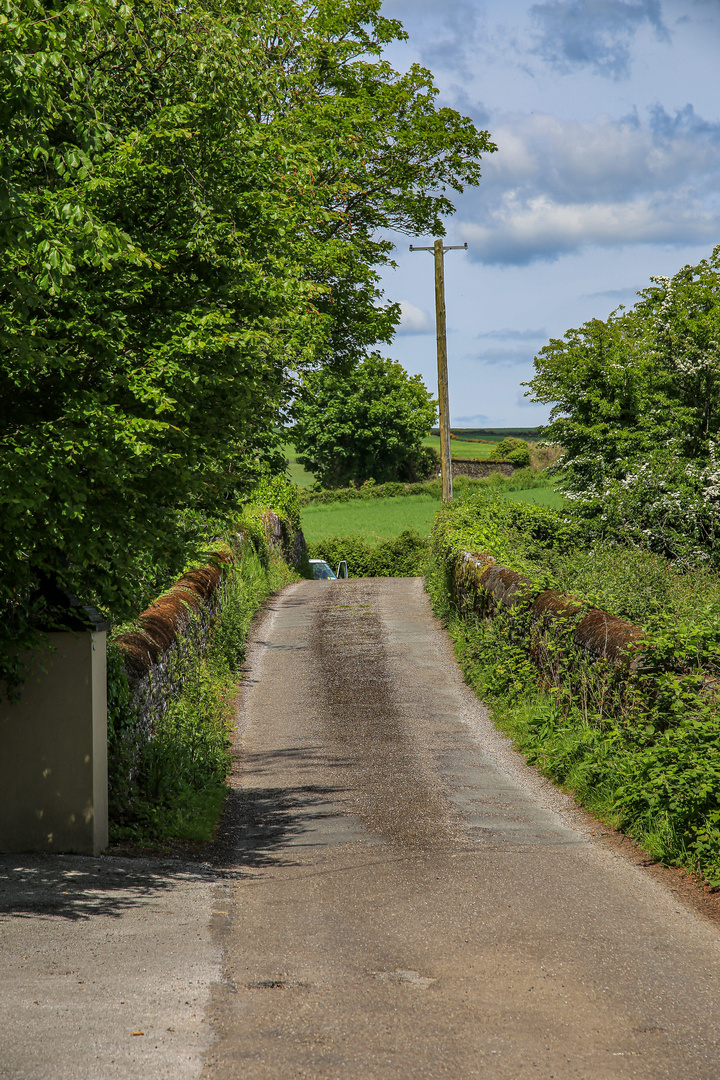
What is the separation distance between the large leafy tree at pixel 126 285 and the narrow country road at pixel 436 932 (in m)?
2.57

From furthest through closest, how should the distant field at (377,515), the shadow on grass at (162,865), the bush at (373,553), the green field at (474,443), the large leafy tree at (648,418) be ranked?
the green field at (474,443) < the distant field at (377,515) < the bush at (373,553) < the large leafy tree at (648,418) < the shadow on grass at (162,865)

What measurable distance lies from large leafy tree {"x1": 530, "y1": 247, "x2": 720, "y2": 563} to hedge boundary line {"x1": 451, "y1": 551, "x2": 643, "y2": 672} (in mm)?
7195

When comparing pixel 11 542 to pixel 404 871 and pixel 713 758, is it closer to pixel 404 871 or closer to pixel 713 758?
pixel 404 871

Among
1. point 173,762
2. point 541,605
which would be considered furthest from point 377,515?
point 173,762

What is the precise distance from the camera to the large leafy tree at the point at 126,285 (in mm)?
4719

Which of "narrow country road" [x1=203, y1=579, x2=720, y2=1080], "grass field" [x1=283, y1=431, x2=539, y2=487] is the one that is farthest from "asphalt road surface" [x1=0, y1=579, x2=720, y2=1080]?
"grass field" [x1=283, y1=431, x2=539, y2=487]

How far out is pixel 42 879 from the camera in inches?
228

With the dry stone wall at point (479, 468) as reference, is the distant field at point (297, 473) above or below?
above

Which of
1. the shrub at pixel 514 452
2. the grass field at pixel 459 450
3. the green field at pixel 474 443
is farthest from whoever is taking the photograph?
the green field at pixel 474 443

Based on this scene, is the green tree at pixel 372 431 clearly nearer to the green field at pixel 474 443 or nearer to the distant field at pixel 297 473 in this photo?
the distant field at pixel 297 473

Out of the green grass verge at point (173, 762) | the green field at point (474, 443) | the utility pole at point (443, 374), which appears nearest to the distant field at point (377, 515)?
the utility pole at point (443, 374)

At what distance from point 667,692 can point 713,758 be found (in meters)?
0.87

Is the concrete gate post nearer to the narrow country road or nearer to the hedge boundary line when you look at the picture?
the narrow country road

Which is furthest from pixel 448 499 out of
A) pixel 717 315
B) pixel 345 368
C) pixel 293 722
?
pixel 293 722
